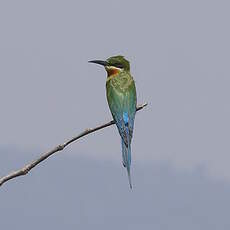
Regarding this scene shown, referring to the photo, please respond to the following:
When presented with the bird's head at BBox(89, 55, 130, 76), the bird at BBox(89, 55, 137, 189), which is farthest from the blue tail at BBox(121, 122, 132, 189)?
the bird's head at BBox(89, 55, 130, 76)

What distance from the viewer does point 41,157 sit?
624 centimetres

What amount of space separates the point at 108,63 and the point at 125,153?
1.32 meters

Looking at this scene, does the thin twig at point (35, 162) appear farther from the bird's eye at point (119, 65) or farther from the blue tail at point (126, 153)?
the bird's eye at point (119, 65)

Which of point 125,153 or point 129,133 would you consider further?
point 129,133

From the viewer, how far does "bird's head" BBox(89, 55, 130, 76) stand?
8.24 metres

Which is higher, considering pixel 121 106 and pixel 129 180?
pixel 121 106

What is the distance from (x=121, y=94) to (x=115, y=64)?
10.2 inches

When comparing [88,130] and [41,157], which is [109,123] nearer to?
[88,130]

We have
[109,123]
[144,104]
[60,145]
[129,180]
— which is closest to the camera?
[129,180]

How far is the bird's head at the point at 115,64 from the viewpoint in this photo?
324 inches

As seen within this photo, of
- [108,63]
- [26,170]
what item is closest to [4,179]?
[26,170]

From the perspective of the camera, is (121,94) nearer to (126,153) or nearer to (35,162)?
(126,153)

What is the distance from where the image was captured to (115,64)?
8367 millimetres

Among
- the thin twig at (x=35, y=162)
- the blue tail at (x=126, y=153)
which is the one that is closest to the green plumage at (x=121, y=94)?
the blue tail at (x=126, y=153)
